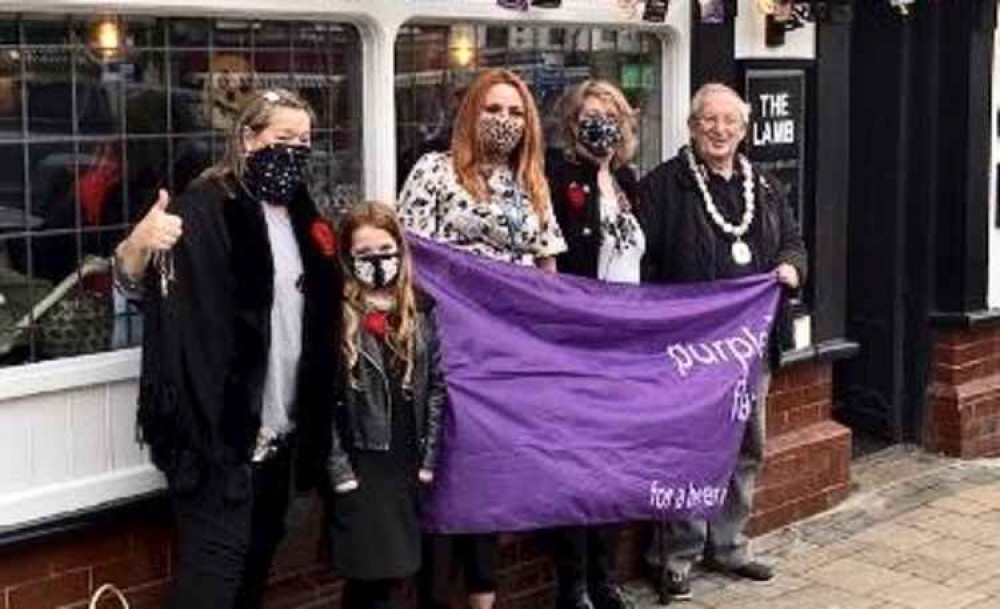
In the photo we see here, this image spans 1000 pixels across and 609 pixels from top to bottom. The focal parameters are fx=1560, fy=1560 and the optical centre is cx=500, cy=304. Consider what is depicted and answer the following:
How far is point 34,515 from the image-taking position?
416cm

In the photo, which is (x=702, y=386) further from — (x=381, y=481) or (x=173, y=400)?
(x=173, y=400)

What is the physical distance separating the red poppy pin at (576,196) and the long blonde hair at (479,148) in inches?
9.1

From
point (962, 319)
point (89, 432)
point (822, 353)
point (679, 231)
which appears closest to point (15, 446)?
point (89, 432)

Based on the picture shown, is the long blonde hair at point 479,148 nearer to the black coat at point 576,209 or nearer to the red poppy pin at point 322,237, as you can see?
the black coat at point 576,209

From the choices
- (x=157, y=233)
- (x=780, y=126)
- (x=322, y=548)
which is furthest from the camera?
(x=780, y=126)

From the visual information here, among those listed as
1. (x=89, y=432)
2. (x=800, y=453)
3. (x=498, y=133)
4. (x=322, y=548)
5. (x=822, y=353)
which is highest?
(x=498, y=133)

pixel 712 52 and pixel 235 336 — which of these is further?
pixel 712 52

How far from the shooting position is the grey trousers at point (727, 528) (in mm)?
5738

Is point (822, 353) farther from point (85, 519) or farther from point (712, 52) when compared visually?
point (85, 519)

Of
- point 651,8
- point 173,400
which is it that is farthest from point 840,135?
point 173,400

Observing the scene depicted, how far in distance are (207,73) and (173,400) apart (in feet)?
3.72

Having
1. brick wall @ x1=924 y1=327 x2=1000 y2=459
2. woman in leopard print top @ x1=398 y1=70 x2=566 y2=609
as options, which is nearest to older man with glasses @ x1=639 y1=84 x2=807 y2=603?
woman in leopard print top @ x1=398 y1=70 x2=566 y2=609

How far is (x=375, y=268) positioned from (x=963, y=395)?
14.1 ft

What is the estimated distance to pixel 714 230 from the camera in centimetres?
555
